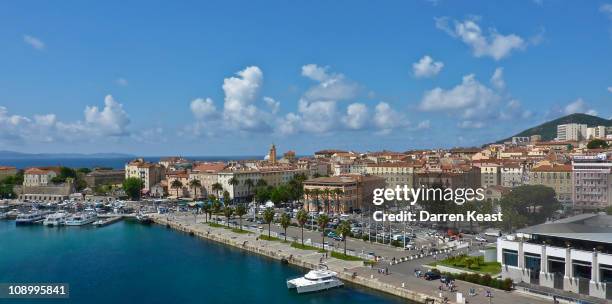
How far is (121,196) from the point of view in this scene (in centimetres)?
10200

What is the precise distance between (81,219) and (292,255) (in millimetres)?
42010

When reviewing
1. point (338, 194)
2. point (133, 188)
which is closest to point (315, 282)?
point (338, 194)

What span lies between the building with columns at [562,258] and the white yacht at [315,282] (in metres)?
11.1

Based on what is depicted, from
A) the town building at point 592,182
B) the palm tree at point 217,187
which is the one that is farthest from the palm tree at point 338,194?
the town building at point 592,182

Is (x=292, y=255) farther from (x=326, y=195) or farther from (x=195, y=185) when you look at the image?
(x=195, y=185)

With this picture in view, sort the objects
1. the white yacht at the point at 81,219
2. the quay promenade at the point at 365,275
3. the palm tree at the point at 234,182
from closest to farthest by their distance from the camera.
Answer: the quay promenade at the point at 365,275 < the white yacht at the point at 81,219 < the palm tree at the point at 234,182

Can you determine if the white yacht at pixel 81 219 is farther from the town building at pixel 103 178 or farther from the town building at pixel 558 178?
the town building at pixel 558 178

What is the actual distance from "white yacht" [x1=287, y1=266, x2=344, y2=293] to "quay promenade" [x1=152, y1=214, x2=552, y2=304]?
1623 mm

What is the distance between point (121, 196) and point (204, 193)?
15768mm

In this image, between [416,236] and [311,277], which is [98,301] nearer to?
[311,277]

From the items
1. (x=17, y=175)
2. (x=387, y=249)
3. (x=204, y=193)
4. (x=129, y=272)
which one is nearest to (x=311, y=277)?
(x=387, y=249)

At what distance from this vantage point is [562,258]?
1253 inches

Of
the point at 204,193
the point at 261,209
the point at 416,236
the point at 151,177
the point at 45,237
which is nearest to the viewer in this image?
the point at 416,236

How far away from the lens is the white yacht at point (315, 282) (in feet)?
122
